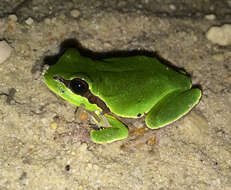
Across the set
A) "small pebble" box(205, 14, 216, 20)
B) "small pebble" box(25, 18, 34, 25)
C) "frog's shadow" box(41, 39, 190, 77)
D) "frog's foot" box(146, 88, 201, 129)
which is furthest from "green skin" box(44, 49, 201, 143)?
"small pebble" box(205, 14, 216, 20)

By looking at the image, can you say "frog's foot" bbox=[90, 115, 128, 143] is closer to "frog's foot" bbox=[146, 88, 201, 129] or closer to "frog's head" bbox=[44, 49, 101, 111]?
"frog's foot" bbox=[146, 88, 201, 129]

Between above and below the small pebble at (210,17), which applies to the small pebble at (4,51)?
above

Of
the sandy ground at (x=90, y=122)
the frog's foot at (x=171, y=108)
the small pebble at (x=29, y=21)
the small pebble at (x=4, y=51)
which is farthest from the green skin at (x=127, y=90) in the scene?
the small pebble at (x=29, y=21)

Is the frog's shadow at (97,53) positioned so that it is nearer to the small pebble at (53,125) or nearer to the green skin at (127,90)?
the green skin at (127,90)

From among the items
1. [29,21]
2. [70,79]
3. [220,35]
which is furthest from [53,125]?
[220,35]

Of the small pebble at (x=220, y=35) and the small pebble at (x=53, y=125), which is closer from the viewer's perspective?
the small pebble at (x=53, y=125)

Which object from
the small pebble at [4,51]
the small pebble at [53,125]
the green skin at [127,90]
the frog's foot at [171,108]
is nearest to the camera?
the green skin at [127,90]

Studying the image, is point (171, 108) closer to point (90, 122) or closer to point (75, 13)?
point (90, 122)

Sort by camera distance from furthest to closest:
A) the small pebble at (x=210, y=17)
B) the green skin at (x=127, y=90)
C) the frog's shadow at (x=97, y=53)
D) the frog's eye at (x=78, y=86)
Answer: the small pebble at (x=210, y=17) < the frog's shadow at (x=97, y=53) < the green skin at (x=127, y=90) < the frog's eye at (x=78, y=86)

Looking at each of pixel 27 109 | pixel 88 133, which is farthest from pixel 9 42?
pixel 88 133
